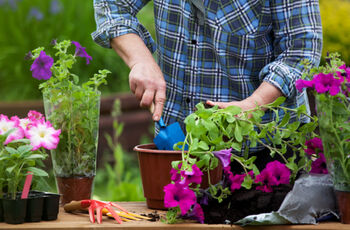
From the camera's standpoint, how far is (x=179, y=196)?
1159 mm

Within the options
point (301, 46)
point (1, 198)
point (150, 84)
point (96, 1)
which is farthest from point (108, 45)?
point (1, 198)

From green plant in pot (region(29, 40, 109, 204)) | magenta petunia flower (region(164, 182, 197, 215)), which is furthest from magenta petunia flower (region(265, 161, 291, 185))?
green plant in pot (region(29, 40, 109, 204))

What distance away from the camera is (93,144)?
1.51 m

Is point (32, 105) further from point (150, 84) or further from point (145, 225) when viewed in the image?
point (145, 225)

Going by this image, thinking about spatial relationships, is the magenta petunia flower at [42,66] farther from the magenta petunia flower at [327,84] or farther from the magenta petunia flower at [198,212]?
the magenta petunia flower at [327,84]

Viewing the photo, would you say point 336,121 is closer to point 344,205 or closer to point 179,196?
point 344,205

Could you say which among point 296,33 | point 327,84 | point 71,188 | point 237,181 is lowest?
point 71,188

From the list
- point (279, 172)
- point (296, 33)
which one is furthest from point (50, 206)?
point (296, 33)

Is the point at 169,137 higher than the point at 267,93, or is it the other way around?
the point at 267,93

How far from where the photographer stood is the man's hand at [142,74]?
59.0 inches

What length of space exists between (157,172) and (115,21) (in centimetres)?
57

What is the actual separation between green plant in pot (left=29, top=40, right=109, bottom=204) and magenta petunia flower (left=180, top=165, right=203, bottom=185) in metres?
0.41

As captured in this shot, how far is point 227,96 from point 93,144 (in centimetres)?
47

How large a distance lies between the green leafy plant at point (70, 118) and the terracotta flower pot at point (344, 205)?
0.66 metres
